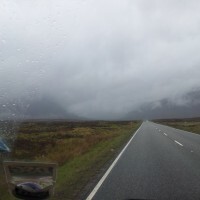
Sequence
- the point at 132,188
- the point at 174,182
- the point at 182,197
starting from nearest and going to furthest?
the point at 182,197
the point at 132,188
the point at 174,182

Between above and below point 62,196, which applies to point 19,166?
above

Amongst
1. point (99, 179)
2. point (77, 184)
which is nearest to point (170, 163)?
point (99, 179)

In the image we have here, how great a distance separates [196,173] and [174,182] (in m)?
1.80

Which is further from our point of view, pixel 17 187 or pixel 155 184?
pixel 155 184

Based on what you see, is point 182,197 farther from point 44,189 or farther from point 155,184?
point 44,189

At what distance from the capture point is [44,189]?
583 cm

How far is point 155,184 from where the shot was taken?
10477 mm

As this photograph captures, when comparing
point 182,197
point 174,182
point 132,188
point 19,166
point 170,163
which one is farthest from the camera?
point 170,163

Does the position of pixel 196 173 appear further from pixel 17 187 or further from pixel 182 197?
pixel 17 187

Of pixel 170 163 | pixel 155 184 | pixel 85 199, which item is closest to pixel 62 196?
pixel 85 199

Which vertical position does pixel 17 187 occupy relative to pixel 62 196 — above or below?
above

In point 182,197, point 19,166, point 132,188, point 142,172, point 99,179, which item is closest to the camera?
point 19,166

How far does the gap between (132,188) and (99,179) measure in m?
2.02

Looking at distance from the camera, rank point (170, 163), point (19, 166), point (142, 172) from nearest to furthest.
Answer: point (19, 166) → point (142, 172) → point (170, 163)
